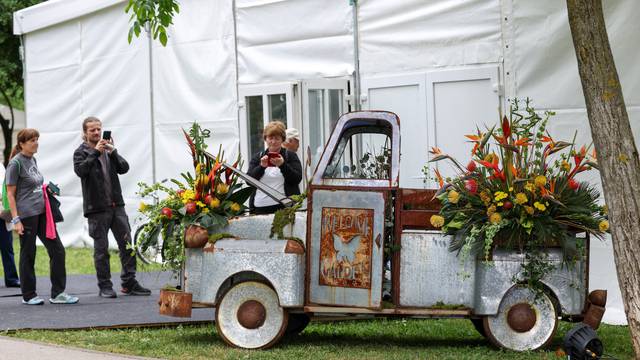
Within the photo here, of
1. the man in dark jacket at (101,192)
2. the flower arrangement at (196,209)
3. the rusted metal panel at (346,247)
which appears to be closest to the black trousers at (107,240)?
the man in dark jacket at (101,192)

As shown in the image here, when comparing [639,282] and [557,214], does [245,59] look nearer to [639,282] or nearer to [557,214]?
[557,214]

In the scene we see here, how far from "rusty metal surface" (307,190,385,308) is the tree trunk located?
1592 mm

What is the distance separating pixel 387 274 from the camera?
8.23m

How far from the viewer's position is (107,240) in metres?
11.6

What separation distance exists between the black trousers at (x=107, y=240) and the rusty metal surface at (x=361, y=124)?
12.0 feet

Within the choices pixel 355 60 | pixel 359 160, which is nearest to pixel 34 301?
pixel 355 60

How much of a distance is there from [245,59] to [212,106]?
3.25 feet

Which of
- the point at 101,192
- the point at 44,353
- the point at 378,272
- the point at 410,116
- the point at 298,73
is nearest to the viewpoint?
the point at 378,272

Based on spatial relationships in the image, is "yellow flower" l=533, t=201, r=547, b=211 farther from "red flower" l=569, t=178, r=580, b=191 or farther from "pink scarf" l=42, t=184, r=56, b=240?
"pink scarf" l=42, t=184, r=56, b=240

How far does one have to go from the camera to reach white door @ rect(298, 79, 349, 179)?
12.6 m

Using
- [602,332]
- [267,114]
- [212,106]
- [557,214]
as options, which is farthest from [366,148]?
[212,106]

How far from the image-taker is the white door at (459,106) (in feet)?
36.5

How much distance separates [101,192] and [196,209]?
324cm

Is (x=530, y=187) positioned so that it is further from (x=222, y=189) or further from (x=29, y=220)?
(x=29, y=220)
